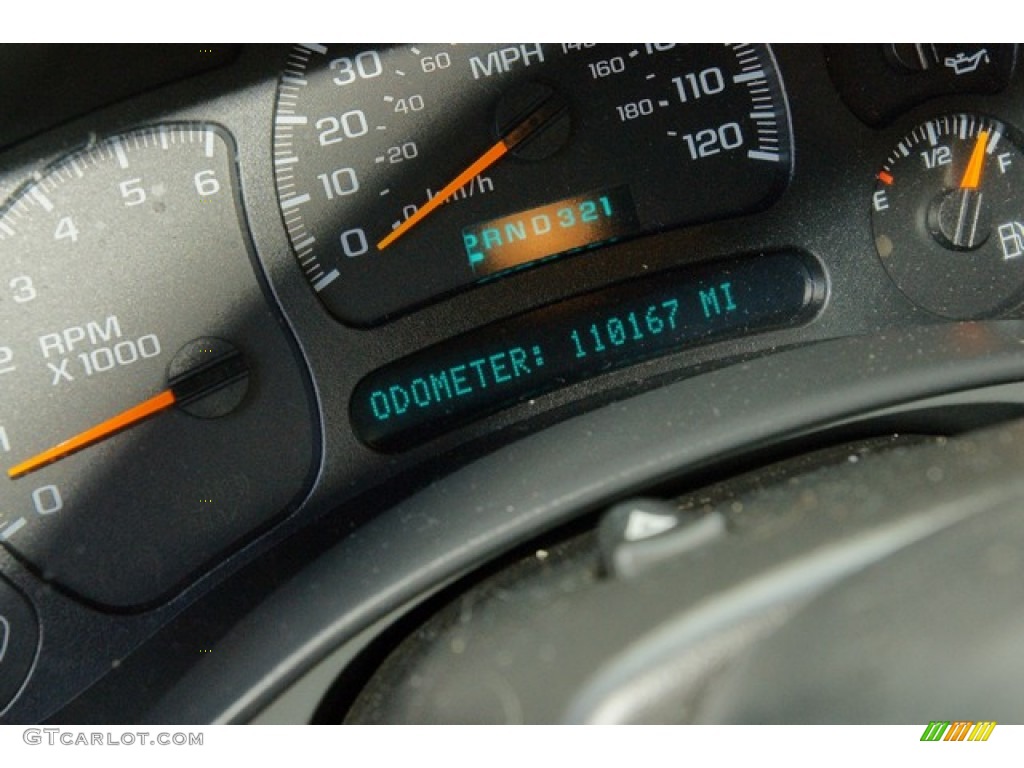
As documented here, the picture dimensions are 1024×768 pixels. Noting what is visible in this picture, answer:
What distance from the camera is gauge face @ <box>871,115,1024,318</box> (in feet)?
6.30

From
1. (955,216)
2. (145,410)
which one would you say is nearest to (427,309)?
(145,410)

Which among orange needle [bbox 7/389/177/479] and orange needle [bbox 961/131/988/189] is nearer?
orange needle [bbox 7/389/177/479]

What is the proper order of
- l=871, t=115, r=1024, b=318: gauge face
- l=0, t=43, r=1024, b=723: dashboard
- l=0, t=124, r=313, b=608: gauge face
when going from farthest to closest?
1. l=871, t=115, r=1024, b=318: gauge face
2. l=0, t=124, r=313, b=608: gauge face
3. l=0, t=43, r=1024, b=723: dashboard

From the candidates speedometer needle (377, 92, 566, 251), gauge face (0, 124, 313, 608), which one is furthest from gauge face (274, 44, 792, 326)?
gauge face (0, 124, 313, 608)

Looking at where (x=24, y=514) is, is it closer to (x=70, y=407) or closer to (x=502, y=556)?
(x=70, y=407)

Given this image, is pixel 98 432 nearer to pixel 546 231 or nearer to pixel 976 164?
pixel 546 231

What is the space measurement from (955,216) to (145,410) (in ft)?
3.85

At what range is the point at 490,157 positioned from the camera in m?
1.84

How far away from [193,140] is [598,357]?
2.07 feet

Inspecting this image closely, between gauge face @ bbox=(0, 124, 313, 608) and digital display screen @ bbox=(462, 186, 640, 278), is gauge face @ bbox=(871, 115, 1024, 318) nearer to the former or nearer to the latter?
digital display screen @ bbox=(462, 186, 640, 278)

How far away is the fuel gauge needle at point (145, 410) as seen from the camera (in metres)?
1.78

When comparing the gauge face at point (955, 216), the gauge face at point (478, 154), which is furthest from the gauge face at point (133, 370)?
the gauge face at point (955, 216)

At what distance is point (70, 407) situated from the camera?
1777 millimetres

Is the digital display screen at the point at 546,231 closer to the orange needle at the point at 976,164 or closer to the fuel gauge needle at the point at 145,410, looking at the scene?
the fuel gauge needle at the point at 145,410
